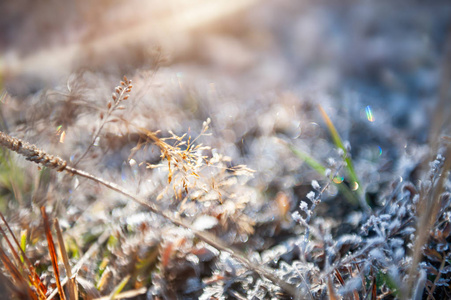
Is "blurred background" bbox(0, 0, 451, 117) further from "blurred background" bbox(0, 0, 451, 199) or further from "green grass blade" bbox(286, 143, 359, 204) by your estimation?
"green grass blade" bbox(286, 143, 359, 204)

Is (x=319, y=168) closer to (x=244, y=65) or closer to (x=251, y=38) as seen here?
(x=244, y=65)

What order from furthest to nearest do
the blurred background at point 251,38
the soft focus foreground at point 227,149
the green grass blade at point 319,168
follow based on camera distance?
the blurred background at point 251,38 < the green grass blade at point 319,168 < the soft focus foreground at point 227,149

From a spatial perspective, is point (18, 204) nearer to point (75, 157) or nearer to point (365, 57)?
point (75, 157)

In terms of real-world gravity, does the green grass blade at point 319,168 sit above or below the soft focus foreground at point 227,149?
below

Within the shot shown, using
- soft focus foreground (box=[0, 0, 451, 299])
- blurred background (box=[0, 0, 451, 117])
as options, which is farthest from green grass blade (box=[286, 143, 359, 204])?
blurred background (box=[0, 0, 451, 117])

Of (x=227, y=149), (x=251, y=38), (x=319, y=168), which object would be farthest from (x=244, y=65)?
(x=319, y=168)

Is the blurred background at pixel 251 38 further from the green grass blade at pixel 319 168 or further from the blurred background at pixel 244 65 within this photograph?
the green grass blade at pixel 319 168

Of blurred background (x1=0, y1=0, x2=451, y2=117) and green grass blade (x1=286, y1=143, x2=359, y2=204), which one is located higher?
blurred background (x1=0, y1=0, x2=451, y2=117)

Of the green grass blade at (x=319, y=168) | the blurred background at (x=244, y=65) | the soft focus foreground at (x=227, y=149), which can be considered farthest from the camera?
the blurred background at (x=244, y=65)

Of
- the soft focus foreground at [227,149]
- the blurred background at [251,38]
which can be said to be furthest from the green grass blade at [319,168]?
the blurred background at [251,38]
